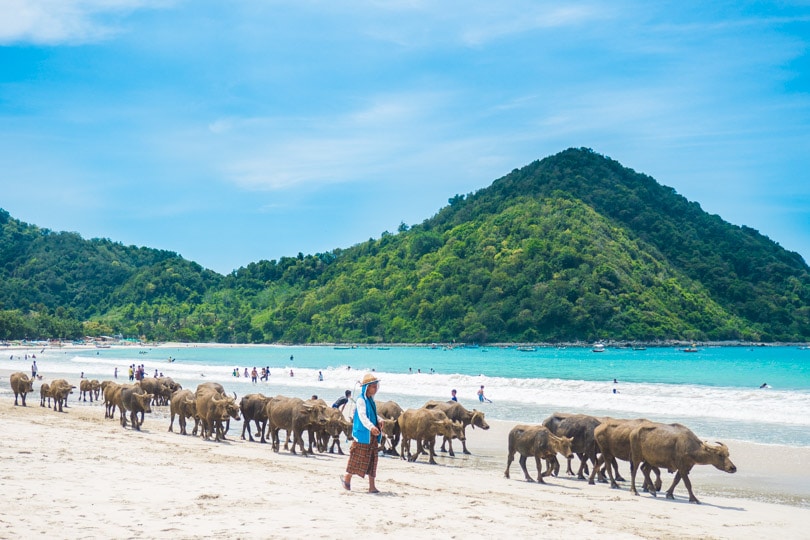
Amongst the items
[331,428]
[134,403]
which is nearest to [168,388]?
[134,403]

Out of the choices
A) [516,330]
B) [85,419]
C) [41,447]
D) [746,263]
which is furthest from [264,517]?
[746,263]

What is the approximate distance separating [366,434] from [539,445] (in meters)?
5.17

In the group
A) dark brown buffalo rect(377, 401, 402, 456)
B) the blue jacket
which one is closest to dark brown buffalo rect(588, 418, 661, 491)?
dark brown buffalo rect(377, 401, 402, 456)

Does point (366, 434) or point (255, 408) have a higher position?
point (366, 434)

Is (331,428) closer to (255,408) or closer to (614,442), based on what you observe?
(255,408)

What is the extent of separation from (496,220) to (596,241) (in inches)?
1113

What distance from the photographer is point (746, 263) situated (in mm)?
156500

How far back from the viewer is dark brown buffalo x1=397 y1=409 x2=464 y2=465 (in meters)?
16.7

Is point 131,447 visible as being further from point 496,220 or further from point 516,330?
point 496,220

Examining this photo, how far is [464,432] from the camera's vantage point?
1898 cm

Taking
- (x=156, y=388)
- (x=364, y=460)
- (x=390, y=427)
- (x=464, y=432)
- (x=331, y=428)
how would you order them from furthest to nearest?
1. (x=156, y=388)
2. (x=464, y=432)
3. (x=390, y=427)
4. (x=331, y=428)
5. (x=364, y=460)

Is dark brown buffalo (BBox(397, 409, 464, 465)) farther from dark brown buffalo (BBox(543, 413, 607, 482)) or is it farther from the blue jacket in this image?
the blue jacket

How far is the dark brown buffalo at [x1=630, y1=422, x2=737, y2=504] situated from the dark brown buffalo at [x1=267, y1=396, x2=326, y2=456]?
7446 millimetres

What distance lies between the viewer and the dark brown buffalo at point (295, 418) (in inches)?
682
